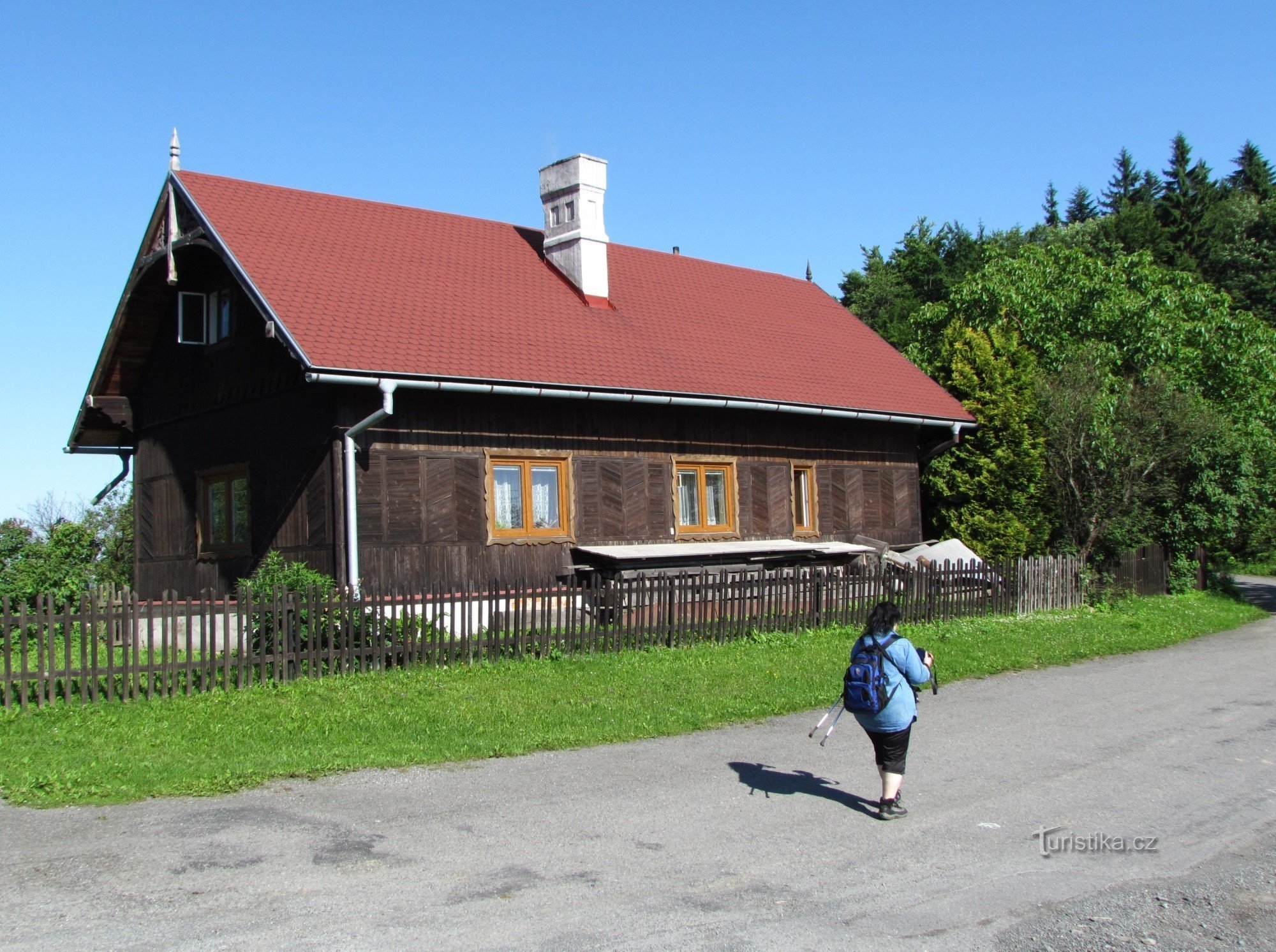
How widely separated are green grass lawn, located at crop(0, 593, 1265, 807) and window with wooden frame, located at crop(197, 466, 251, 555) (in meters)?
6.17

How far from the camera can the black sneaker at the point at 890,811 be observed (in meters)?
7.94

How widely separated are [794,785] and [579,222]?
45.2 ft

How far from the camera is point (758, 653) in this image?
1526 centimetres

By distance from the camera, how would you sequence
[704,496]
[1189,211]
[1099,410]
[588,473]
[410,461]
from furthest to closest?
[1189,211] < [1099,410] < [704,496] < [588,473] < [410,461]

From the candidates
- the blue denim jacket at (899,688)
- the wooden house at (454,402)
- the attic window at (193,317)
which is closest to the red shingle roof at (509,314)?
the wooden house at (454,402)

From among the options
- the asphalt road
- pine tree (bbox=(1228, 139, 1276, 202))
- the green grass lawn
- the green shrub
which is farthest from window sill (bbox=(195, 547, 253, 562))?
pine tree (bbox=(1228, 139, 1276, 202))

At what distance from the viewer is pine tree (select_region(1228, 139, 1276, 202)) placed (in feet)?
239

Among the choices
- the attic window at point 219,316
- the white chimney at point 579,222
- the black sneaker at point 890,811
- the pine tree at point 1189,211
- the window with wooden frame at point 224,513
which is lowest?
the black sneaker at point 890,811

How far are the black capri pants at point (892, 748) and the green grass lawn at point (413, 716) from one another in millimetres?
3082

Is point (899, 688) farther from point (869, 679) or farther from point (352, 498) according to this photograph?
point (352, 498)

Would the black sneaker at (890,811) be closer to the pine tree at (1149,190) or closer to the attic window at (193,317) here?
the attic window at (193,317)

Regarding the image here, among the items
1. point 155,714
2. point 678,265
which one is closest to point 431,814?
point 155,714

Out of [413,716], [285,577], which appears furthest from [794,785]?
[285,577]

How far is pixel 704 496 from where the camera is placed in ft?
64.9
